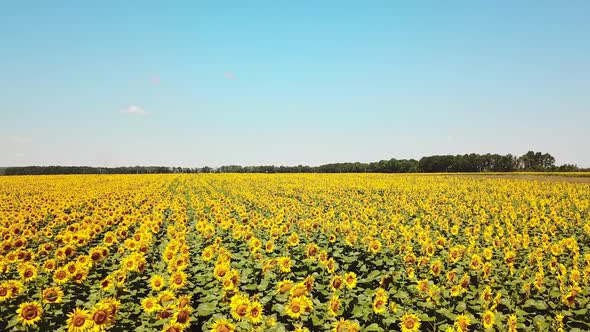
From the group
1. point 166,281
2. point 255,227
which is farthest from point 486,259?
point 166,281

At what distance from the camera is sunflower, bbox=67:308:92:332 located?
14.5ft

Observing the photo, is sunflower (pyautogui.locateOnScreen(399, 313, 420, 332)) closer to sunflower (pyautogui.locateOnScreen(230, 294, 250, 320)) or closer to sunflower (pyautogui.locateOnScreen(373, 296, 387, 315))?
sunflower (pyautogui.locateOnScreen(373, 296, 387, 315))

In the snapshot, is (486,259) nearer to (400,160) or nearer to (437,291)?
(437,291)

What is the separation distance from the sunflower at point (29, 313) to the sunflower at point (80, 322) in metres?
0.87

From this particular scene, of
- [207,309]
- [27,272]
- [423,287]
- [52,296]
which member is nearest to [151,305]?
[207,309]

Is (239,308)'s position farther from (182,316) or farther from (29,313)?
(29,313)

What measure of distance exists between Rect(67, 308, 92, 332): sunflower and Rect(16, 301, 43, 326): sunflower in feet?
2.85

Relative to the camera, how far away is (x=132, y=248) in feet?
26.6

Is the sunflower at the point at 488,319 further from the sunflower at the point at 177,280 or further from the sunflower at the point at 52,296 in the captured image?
the sunflower at the point at 52,296

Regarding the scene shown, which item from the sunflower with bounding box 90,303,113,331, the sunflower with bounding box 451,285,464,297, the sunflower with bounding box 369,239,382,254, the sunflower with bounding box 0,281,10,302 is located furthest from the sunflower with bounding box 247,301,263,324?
the sunflower with bounding box 369,239,382,254

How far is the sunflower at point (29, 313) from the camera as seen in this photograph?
493 centimetres

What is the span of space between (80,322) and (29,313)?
3.55ft

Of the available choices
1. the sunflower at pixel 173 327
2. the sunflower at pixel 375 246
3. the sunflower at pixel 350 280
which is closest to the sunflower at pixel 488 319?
the sunflower at pixel 350 280

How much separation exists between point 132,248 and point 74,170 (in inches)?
3544
